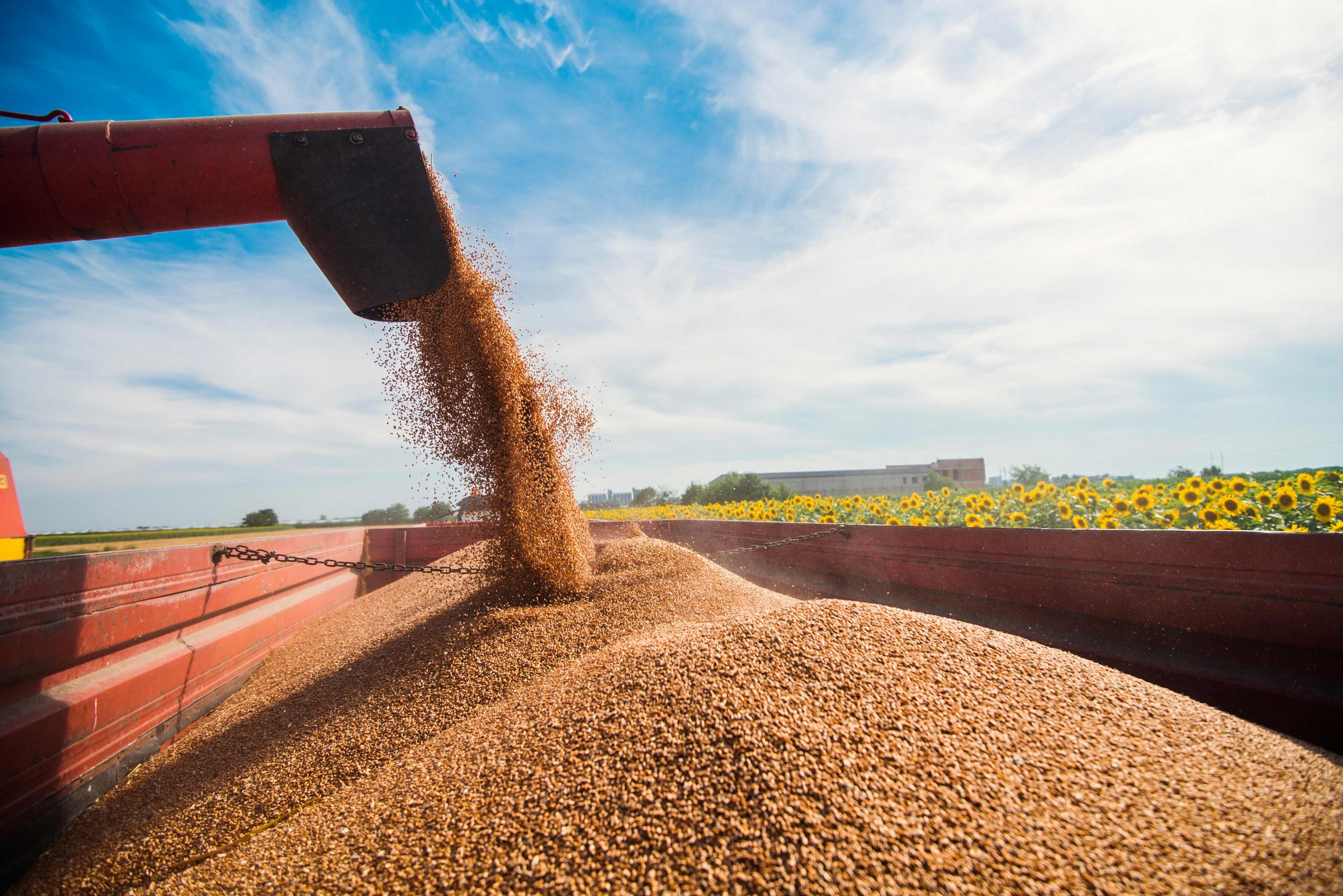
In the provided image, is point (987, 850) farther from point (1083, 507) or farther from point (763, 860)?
point (1083, 507)

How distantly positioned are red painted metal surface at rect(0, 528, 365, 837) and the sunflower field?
455 centimetres

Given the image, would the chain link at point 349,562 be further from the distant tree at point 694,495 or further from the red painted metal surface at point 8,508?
the distant tree at point 694,495

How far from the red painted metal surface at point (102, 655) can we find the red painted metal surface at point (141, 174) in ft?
4.49

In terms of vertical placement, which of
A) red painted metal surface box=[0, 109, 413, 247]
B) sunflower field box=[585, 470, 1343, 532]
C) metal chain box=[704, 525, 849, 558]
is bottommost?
metal chain box=[704, 525, 849, 558]

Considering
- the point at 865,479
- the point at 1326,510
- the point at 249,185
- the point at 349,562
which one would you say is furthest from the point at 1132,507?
the point at 865,479

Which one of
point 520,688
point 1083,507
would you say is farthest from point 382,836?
point 1083,507

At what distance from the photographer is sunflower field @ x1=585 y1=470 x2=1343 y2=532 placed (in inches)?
133

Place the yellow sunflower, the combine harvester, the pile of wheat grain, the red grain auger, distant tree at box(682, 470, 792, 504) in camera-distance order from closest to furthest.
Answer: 1. the pile of wheat grain
2. the combine harvester
3. the red grain auger
4. the yellow sunflower
5. distant tree at box(682, 470, 792, 504)

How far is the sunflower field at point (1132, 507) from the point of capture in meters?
3.37

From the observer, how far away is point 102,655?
2.36 m

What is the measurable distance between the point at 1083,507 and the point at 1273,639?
2.24 metres

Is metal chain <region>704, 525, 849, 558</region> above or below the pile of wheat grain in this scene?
above

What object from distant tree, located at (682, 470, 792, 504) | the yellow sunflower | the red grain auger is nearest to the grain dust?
the red grain auger

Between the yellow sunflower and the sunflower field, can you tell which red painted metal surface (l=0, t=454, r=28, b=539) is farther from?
the yellow sunflower
